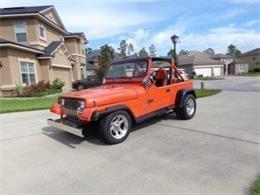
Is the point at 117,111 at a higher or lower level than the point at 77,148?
higher

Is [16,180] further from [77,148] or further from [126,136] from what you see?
[126,136]

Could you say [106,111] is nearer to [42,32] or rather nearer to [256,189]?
[256,189]

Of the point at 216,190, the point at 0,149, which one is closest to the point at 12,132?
the point at 0,149

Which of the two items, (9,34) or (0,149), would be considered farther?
(9,34)

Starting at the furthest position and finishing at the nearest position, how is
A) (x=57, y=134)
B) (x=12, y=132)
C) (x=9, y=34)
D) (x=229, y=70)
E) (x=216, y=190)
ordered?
1. (x=229, y=70)
2. (x=9, y=34)
3. (x=12, y=132)
4. (x=57, y=134)
5. (x=216, y=190)

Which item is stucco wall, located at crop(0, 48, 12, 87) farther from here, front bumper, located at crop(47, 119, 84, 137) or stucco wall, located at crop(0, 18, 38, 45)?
front bumper, located at crop(47, 119, 84, 137)

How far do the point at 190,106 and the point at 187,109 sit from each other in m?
0.31

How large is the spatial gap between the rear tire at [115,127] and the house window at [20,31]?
65.1 feet

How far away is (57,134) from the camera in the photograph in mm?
6430

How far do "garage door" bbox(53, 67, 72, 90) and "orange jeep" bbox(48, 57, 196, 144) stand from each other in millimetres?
16952

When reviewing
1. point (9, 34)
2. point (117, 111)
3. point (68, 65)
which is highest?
point (9, 34)

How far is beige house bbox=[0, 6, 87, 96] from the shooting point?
54.9 feet

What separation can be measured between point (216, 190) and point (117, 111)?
8.94 ft

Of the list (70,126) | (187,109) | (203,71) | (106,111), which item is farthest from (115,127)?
(203,71)
